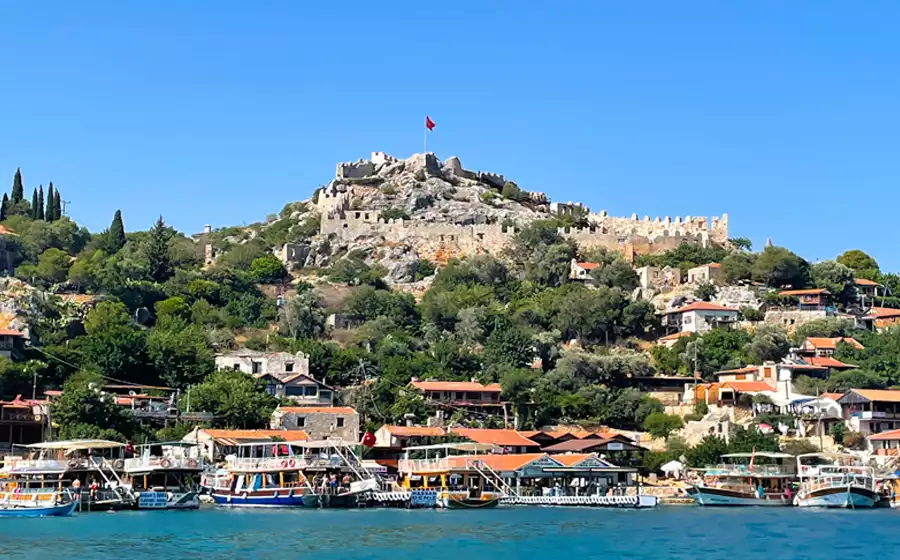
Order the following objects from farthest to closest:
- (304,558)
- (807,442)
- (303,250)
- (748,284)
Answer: (303,250) < (748,284) < (807,442) < (304,558)

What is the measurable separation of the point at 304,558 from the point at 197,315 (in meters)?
44.4

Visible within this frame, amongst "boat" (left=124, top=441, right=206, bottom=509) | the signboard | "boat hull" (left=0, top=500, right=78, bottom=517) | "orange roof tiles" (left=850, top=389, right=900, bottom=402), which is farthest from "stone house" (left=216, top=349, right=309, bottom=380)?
"orange roof tiles" (left=850, top=389, right=900, bottom=402)

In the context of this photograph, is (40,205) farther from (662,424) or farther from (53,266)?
(662,424)

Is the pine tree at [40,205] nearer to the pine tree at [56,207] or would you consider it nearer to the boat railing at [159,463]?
the pine tree at [56,207]

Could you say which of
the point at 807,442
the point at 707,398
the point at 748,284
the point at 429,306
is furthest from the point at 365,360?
the point at 748,284

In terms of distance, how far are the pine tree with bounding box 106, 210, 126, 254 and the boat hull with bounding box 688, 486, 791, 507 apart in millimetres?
48885

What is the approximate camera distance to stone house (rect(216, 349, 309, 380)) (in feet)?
219

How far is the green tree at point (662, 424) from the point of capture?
6381 cm

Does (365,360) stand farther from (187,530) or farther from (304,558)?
(304,558)

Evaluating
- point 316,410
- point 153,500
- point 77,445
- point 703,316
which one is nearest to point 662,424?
point 703,316

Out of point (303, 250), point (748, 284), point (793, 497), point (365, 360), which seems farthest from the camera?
point (303, 250)

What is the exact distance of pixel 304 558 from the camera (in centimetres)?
3347

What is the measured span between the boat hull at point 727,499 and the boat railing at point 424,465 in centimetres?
999

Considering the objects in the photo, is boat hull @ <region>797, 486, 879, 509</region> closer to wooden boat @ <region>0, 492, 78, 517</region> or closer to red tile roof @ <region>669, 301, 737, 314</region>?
red tile roof @ <region>669, 301, 737, 314</region>
